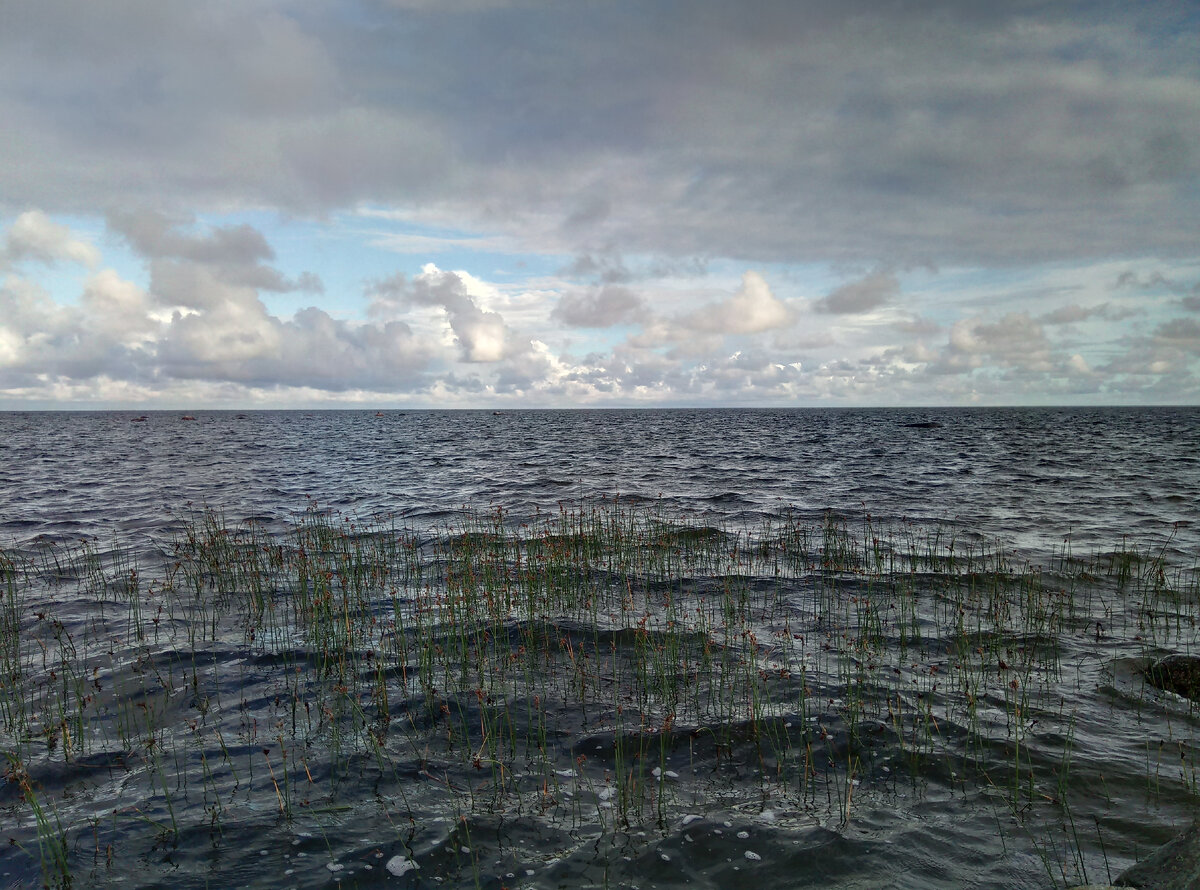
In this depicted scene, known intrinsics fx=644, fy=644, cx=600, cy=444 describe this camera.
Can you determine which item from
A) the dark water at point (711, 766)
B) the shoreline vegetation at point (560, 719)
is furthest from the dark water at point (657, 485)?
the shoreline vegetation at point (560, 719)

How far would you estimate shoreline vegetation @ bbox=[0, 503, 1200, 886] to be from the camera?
17.2ft

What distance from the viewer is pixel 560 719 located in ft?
24.5

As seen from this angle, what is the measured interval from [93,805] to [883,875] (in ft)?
21.8

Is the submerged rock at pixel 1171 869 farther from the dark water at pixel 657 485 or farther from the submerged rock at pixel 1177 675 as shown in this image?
the dark water at pixel 657 485

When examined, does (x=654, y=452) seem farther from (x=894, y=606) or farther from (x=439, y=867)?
(x=439, y=867)

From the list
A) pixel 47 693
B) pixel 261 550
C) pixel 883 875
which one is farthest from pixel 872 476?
pixel 47 693

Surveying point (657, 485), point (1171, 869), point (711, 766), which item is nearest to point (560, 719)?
point (711, 766)

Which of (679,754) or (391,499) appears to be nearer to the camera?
(679,754)

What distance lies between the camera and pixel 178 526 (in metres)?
19.8

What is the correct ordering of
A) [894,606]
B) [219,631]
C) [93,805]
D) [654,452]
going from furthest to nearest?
[654,452]
[894,606]
[219,631]
[93,805]

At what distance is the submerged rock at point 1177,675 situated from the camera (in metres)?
8.04

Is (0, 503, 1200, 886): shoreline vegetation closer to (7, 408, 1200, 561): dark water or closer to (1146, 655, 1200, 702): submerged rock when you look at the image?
(1146, 655, 1200, 702): submerged rock

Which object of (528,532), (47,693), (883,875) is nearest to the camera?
(883,875)

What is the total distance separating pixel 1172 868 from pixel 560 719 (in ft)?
17.5
